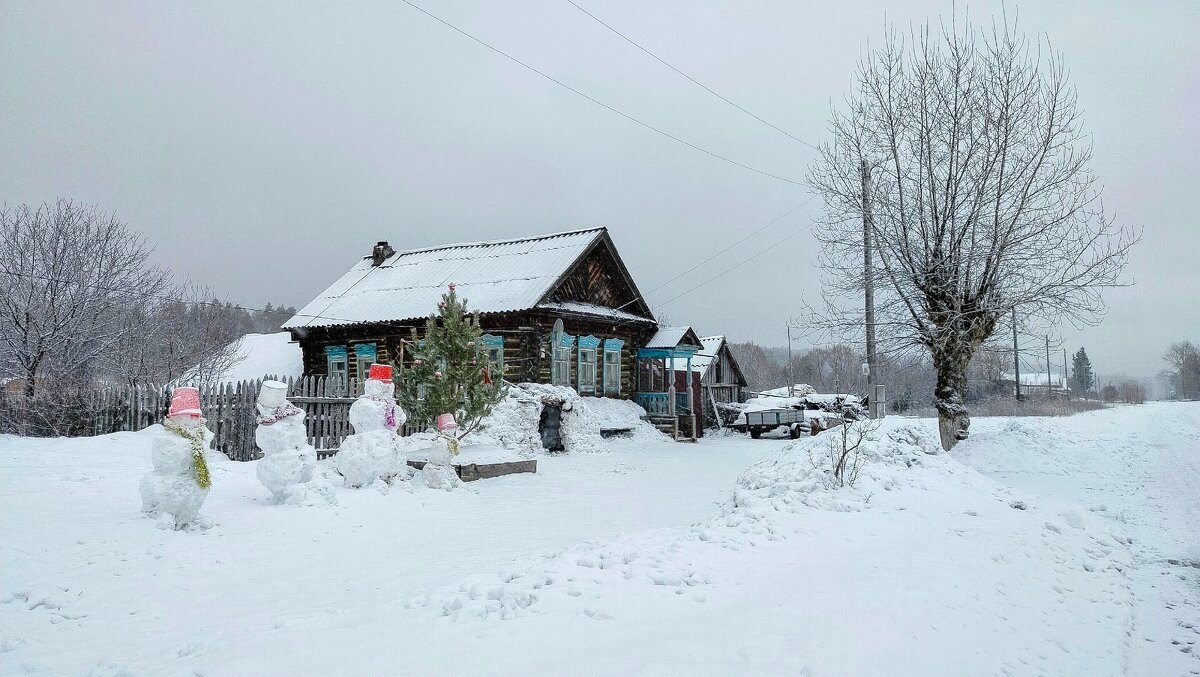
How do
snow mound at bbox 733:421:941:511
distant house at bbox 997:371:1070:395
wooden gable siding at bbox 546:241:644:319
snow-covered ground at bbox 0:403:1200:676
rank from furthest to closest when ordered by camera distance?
1. distant house at bbox 997:371:1070:395
2. wooden gable siding at bbox 546:241:644:319
3. snow mound at bbox 733:421:941:511
4. snow-covered ground at bbox 0:403:1200:676

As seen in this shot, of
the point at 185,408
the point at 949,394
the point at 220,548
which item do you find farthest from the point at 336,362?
the point at 949,394

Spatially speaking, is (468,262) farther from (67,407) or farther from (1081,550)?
(1081,550)

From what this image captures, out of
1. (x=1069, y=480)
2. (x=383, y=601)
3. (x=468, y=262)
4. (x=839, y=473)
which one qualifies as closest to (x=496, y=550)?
(x=383, y=601)

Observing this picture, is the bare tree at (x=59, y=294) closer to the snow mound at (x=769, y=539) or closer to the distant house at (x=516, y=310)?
the distant house at (x=516, y=310)

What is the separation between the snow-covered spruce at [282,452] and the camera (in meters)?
8.27

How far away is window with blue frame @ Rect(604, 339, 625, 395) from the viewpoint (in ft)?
75.2

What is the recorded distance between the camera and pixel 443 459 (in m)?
10.8

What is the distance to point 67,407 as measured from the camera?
13.3 meters

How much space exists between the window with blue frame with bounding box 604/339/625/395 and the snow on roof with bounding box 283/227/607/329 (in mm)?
3571

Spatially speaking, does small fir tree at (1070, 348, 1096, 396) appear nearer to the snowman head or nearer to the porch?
the porch

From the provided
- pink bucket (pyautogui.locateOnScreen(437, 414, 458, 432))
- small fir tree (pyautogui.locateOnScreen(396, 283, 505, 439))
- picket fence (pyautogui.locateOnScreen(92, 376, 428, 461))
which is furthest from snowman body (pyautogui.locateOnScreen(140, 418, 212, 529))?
picket fence (pyautogui.locateOnScreen(92, 376, 428, 461))

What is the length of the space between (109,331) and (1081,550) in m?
20.1

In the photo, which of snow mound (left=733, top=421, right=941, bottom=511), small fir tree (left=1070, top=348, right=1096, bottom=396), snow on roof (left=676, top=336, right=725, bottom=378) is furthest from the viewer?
small fir tree (left=1070, top=348, right=1096, bottom=396)

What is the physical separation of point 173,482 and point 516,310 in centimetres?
1262
